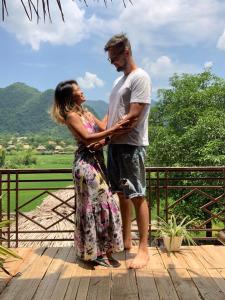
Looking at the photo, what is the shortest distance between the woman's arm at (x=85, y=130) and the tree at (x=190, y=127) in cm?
1043

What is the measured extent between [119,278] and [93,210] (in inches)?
21.1

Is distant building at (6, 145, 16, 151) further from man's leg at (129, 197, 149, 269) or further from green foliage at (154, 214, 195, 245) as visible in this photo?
man's leg at (129, 197, 149, 269)

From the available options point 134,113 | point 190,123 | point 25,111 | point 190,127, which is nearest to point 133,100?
point 134,113

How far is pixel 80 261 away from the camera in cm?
318

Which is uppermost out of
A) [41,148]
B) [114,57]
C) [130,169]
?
[41,148]

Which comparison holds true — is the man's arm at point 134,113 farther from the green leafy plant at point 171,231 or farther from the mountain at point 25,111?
the mountain at point 25,111

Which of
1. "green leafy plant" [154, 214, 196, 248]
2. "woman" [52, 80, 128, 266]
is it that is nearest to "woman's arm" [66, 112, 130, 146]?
"woman" [52, 80, 128, 266]

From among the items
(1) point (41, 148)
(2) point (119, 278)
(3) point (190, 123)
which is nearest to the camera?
(2) point (119, 278)

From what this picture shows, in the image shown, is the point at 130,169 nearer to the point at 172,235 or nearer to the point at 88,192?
the point at 88,192

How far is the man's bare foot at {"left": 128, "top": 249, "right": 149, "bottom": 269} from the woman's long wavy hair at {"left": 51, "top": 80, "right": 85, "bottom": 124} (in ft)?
3.75

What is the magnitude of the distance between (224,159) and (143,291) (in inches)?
437

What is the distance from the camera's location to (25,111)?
96375 millimetres

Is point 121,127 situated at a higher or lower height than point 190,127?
lower

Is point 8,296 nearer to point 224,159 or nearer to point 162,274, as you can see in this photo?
point 162,274
